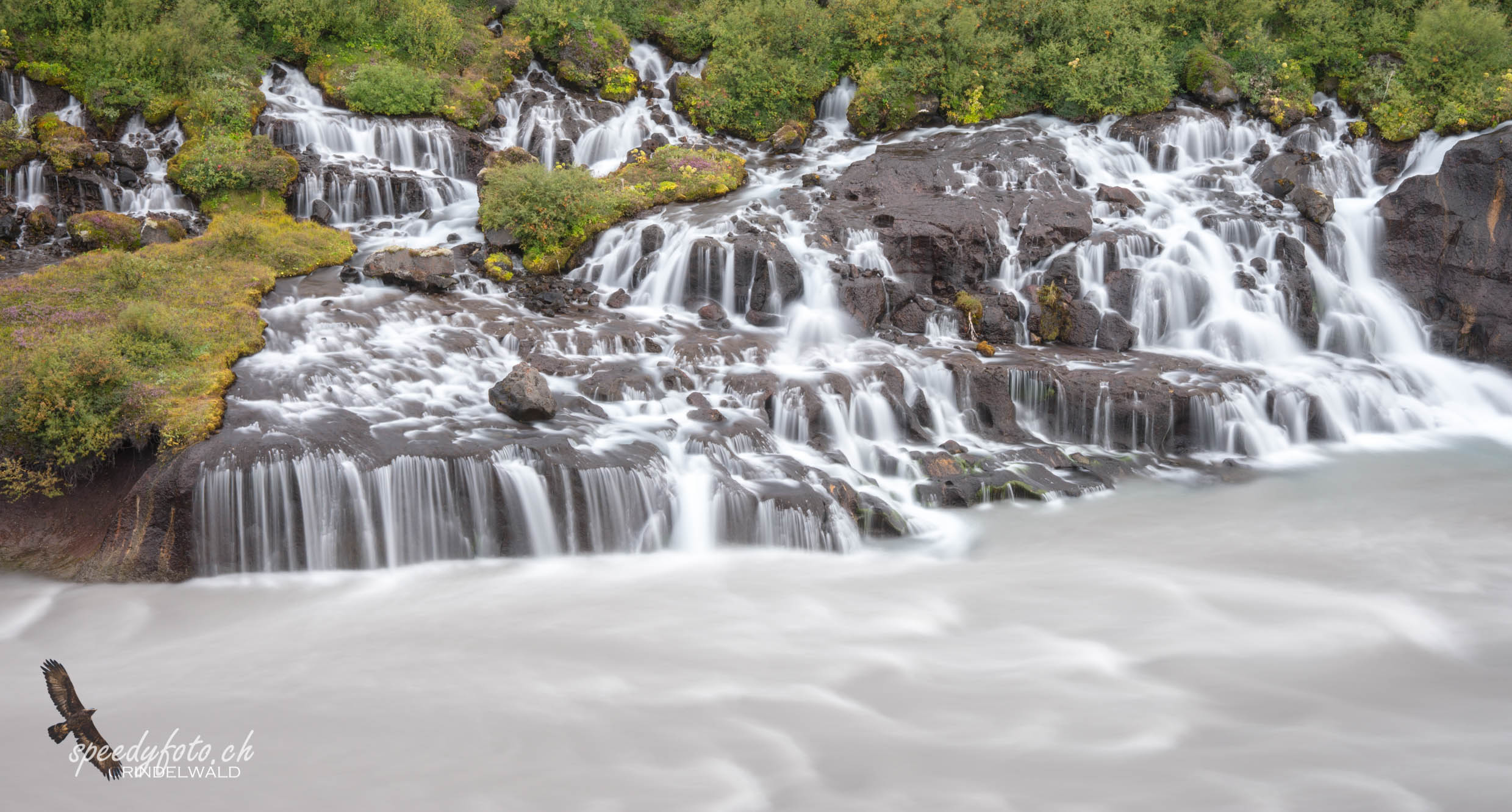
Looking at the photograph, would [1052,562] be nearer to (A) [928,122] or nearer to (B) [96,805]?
(B) [96,805]

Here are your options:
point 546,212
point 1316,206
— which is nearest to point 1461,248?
point 1316,206

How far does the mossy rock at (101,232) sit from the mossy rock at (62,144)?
1918mm

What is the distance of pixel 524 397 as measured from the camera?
34.1ft

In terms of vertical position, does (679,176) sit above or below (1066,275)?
above

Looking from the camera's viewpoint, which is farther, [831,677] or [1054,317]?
[1054,317]

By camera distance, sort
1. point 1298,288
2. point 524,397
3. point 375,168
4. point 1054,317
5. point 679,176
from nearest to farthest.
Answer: point 524,397
point 1054,317
point 1298,288
point 375,168
point 679,176

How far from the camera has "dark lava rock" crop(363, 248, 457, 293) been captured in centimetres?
Answer: 1439

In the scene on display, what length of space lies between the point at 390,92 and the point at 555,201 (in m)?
7.04

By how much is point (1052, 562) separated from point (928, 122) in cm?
1511

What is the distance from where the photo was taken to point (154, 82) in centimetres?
1800

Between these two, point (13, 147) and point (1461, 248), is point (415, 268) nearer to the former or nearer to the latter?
point (13, 147)

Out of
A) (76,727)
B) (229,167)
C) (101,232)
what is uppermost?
(229,167)

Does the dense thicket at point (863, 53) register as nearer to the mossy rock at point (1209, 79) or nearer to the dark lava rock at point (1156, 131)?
the mossy rock at point (1209, 79)

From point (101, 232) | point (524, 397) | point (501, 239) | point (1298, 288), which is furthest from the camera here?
point (501, 239)
